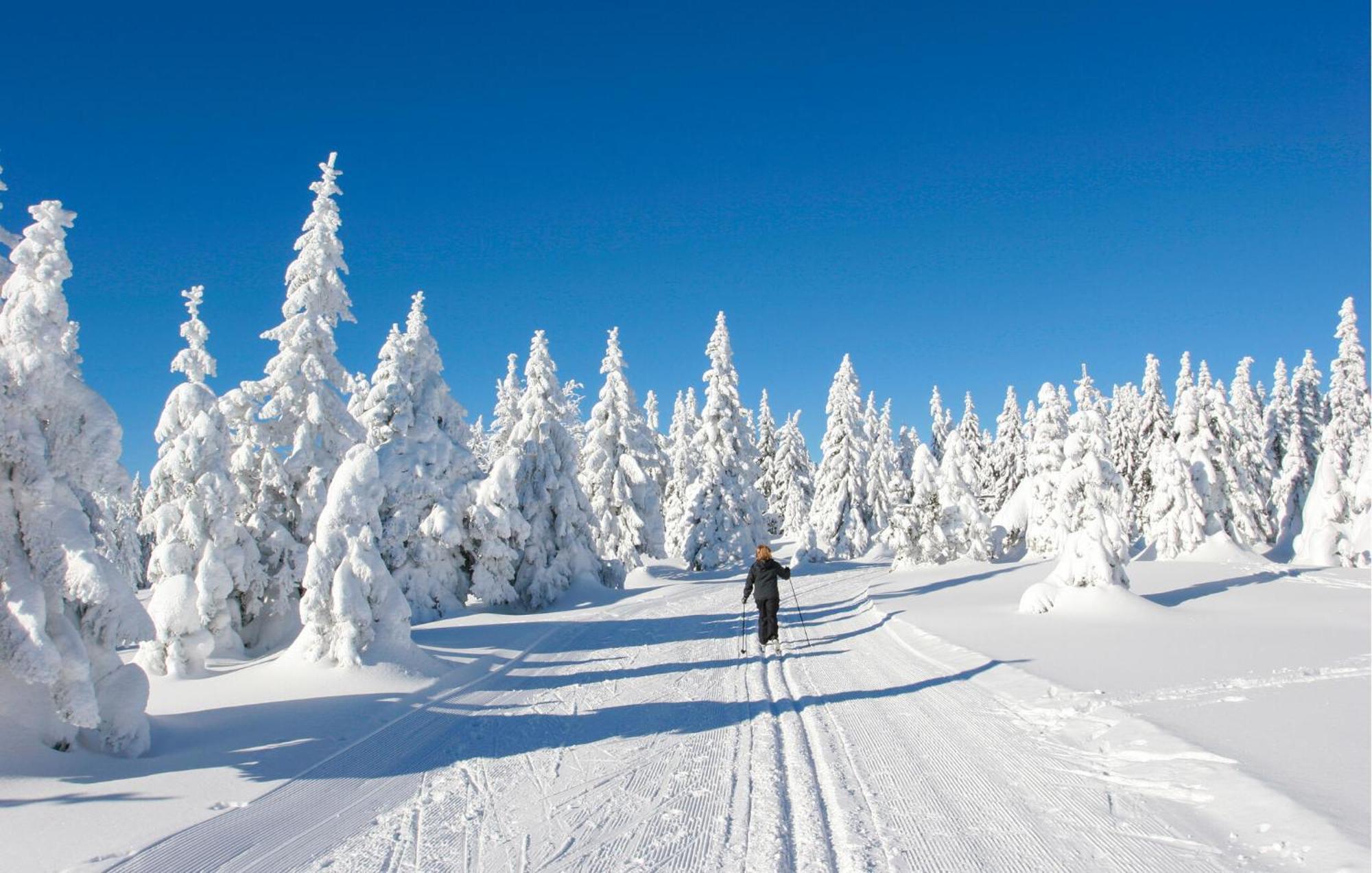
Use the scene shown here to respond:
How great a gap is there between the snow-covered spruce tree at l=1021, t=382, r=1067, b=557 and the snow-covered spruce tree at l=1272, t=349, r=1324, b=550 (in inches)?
523

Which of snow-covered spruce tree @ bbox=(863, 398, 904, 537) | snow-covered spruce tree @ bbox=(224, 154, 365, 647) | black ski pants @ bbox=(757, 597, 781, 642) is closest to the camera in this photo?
black ski pants @ bbox=(757, 597, 781, 642)

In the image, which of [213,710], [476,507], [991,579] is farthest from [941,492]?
[213,710]

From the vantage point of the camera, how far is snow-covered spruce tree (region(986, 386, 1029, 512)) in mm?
59469

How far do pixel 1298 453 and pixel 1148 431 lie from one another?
7.82 metres

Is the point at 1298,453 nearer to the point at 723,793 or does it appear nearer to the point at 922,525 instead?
the point at 922,525

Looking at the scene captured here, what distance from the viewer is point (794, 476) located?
61719 mm

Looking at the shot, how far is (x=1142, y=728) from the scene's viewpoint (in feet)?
22.6

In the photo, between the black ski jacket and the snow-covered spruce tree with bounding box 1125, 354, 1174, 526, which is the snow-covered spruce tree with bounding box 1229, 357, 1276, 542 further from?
the black ski jacket

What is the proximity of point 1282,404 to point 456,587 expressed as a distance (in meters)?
57.7

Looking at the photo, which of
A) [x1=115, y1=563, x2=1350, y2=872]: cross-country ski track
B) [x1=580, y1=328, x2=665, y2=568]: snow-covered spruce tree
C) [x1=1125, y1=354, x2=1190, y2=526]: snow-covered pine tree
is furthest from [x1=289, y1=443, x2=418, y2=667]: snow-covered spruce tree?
[x1=1125, y1=354, x2=1190, y2=526]: snow-covered pine tree

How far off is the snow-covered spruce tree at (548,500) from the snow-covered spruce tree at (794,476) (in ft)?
92.4

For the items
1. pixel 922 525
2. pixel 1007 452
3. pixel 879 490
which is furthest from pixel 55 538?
pixel 1007 452

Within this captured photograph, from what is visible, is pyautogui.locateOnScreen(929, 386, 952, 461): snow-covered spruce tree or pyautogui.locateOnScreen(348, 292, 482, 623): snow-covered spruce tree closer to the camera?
pyautogui.locateOnScreen(348, 292, 482, 623): snow-covered spruce tree

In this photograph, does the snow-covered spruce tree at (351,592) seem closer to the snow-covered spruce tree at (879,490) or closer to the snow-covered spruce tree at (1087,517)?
the snow-covered spruce tree at (1087,517)
